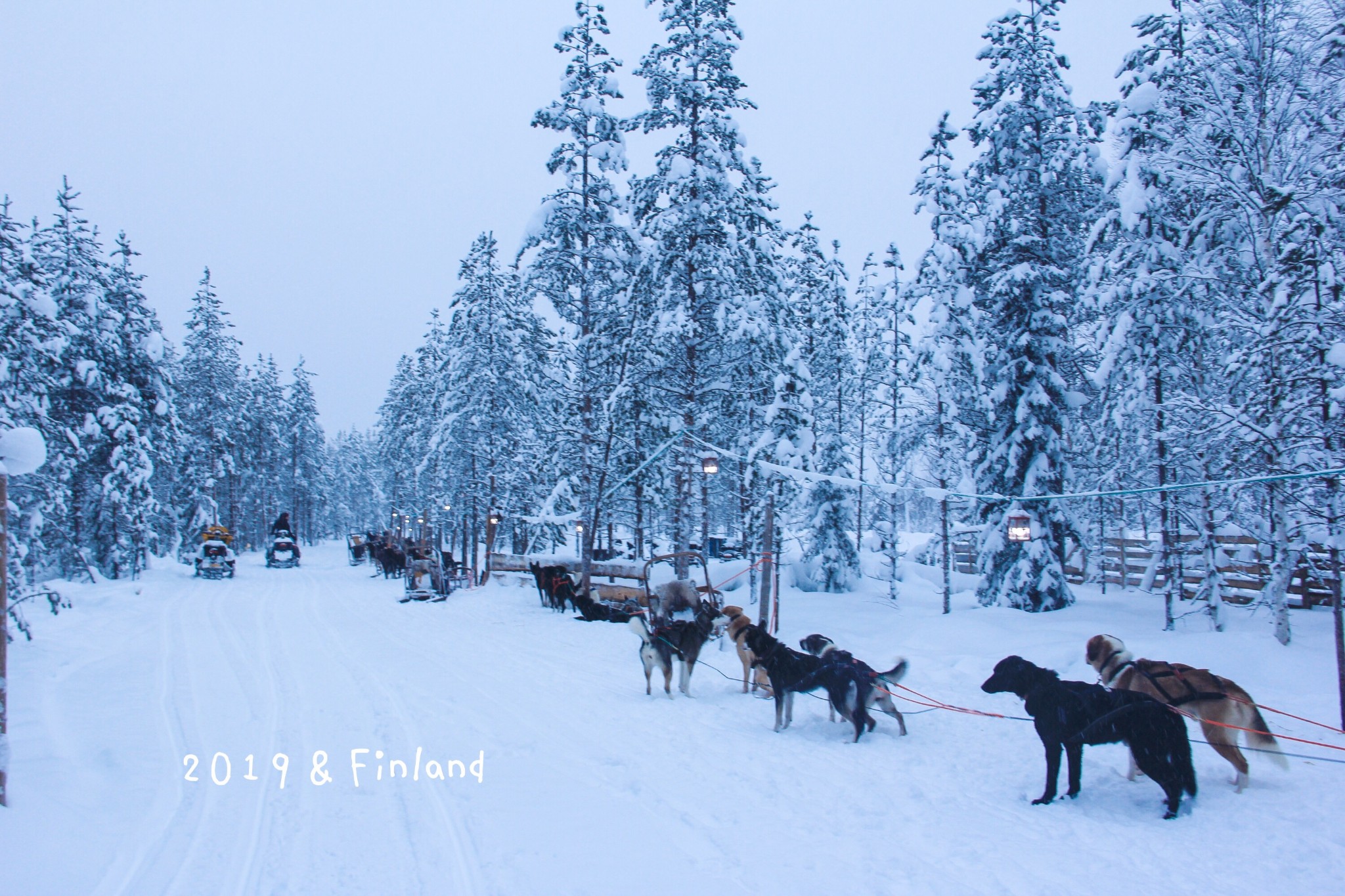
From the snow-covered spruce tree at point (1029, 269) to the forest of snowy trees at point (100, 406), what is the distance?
1815 centimetres

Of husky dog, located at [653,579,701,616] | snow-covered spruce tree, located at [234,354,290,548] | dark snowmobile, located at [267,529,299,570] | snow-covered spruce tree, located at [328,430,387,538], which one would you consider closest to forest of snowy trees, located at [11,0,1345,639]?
husky dog, located at [653,579,701,616]

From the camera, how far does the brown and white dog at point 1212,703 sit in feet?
19.4

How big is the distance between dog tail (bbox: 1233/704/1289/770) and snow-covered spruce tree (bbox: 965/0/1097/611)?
10.4m

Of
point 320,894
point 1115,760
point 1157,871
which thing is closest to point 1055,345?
point 1115,760

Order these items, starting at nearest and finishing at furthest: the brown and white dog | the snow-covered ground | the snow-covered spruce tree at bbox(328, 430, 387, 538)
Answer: the snow-covered ground
the brown and white dog
the snow-covered spruce tree at bbox(328, 430, 387, 538)

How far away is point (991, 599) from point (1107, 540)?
656cm

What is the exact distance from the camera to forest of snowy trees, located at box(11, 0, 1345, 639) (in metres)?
10.6

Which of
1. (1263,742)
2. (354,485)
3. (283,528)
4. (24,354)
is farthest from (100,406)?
(354,485)

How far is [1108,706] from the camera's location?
580cm

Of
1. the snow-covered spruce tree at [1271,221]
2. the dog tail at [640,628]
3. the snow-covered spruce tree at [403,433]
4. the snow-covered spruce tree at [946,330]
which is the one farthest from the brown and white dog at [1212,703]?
the snow-covered spruce tree at [403,433]

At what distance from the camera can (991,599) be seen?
57.2 feet

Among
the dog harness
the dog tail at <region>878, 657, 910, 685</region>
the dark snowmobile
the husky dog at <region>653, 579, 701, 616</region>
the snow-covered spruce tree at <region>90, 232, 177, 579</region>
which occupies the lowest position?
the dark snowmobile

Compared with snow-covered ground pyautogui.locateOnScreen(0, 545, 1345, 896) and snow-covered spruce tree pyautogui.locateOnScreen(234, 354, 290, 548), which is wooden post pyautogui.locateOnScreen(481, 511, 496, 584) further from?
snow-covered spruce tree pyautogui.locateOnScreen(234, 354, 290, 548)

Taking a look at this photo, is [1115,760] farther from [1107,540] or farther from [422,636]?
[1107,540]
